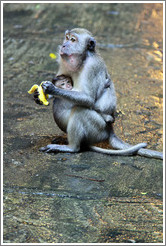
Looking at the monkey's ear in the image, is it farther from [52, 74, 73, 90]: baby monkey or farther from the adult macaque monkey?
[52, 74, 73, 90]: baby monkey

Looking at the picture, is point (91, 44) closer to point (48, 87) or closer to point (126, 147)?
point (48, 87)

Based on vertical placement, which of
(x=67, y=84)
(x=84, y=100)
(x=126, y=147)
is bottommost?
(x=126, y=147)

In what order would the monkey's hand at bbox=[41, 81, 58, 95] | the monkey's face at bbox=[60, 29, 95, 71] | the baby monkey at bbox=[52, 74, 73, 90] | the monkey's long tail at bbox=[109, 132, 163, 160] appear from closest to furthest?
the monkey's hand at bbox=[41, 81, 58, 95]
the monkey's face at bbox=[60, 29, 95, 71]
the baby monkey at bbox=[52, 74, 73, 90]
the monkey's long tail at bbox=[109, 132, 163, 160]

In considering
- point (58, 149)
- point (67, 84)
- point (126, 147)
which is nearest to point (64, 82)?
point (67, 84)

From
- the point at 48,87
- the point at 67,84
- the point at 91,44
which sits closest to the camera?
the point at 48,87

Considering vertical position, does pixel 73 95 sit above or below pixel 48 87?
below

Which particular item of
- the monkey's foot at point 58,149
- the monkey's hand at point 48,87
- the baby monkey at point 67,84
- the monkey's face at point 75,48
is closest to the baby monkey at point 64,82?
the baby monkey at point 67,84

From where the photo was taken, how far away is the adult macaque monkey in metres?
5.16

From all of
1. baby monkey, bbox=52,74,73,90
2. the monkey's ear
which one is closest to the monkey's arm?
baby monkey, bbox=52,74,73,90

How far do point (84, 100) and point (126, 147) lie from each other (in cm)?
98

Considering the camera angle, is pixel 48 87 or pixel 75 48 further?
pixel 75 48

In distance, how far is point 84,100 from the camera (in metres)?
5.13

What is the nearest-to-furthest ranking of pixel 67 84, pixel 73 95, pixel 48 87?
1. pixel 48 87
2. pixel 73 95
3. pixel 67 84

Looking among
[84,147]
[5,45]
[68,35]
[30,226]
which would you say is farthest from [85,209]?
[5,45]
